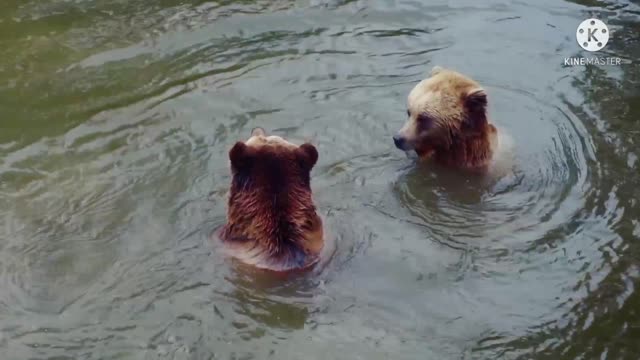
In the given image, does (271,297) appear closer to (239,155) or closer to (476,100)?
(239,155)

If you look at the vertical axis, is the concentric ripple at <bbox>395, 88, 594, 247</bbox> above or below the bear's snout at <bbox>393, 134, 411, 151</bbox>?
below

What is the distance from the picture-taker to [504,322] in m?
6.42

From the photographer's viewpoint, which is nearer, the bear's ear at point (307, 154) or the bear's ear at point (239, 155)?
the bear's ear at point (239, 155)

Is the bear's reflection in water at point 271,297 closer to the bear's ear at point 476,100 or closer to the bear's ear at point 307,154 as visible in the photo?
the bear's ear at point 307,154

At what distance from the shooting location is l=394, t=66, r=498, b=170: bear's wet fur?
26.5 ft

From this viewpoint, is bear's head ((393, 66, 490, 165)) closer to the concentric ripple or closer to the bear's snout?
the bear's snout

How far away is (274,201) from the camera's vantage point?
21.5 feet

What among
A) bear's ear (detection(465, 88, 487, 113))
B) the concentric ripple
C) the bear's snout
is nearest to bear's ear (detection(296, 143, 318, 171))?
the concentric ripple

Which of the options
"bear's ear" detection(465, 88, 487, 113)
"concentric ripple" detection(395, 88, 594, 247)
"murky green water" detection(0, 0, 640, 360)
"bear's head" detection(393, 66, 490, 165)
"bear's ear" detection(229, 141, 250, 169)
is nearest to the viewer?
"murky green water" detection(0, 0, 640, 360)

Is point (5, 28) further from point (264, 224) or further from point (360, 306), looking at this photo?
point (360, 306)

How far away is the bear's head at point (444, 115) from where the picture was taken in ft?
26.5

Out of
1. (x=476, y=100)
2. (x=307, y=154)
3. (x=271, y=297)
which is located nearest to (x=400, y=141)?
(x=476, y=100)

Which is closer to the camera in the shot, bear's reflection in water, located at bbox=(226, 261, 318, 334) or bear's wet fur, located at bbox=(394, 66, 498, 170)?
bear's reflection in water, located at bbox=(226, 261, 318, 334)

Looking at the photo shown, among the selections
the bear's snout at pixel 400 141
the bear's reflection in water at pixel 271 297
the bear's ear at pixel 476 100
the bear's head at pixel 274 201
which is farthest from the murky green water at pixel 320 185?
the bear's ear at pixel 476 100
